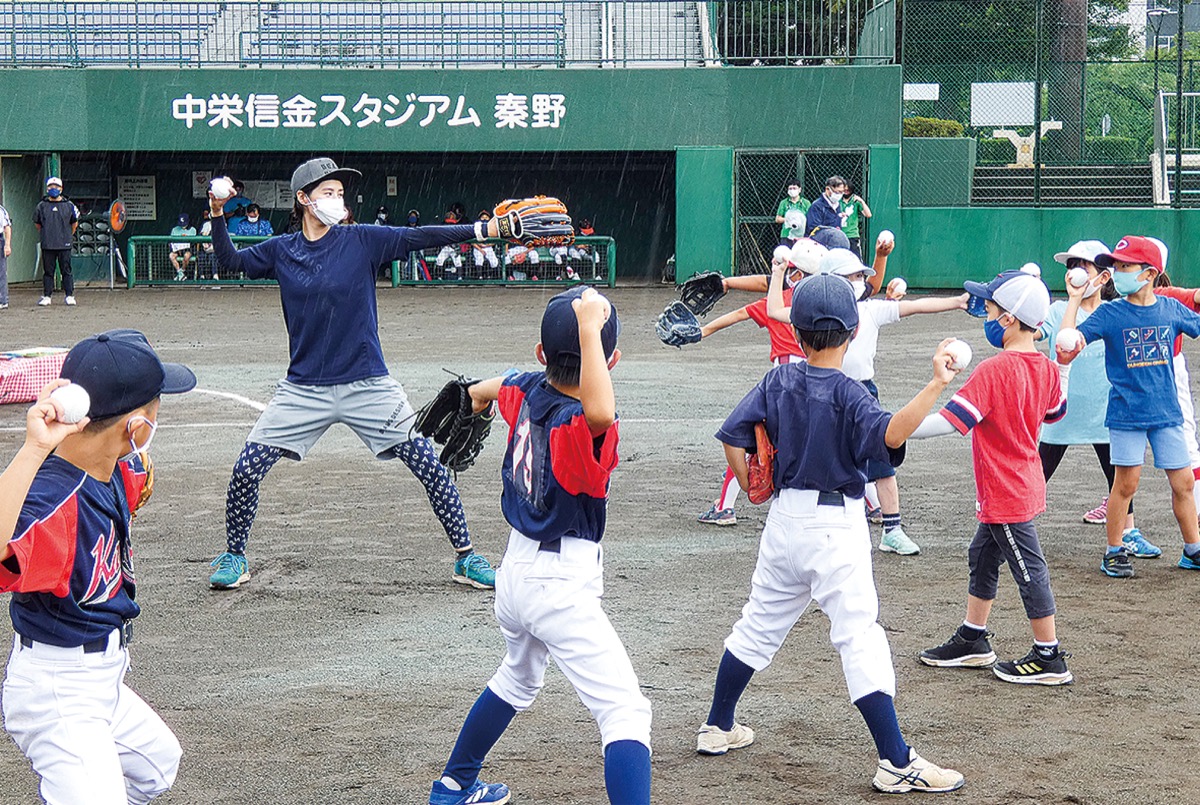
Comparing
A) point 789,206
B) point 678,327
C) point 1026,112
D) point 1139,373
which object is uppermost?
point 1026,112

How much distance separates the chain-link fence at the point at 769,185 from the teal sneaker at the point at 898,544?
18.6 m

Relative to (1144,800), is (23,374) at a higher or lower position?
higher

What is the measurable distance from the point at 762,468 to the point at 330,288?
298cm

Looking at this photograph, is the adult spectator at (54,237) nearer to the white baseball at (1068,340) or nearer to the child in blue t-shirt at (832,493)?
the white baseball at (1068,340)

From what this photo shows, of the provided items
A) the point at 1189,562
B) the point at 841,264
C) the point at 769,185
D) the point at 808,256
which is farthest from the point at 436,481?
the point at 769,185

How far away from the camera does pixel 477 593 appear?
Result: 7125 mm

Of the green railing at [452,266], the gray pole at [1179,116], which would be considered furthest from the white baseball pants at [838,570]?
the green railing at [452,266]

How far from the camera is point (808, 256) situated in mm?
→ 7070

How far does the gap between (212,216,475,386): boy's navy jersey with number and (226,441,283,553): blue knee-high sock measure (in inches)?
15.6

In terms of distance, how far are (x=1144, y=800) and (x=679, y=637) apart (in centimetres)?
233

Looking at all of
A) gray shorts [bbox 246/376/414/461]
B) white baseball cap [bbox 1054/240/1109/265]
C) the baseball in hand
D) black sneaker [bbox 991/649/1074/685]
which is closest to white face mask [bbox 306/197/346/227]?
gray shorts [bbox 246/376/414/461]

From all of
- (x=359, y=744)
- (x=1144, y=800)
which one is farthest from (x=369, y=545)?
(x=1144, y=800)

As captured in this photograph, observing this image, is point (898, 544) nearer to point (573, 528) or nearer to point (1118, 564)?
point (1118, 564)

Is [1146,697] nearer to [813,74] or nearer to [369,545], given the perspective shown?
[369,545]
